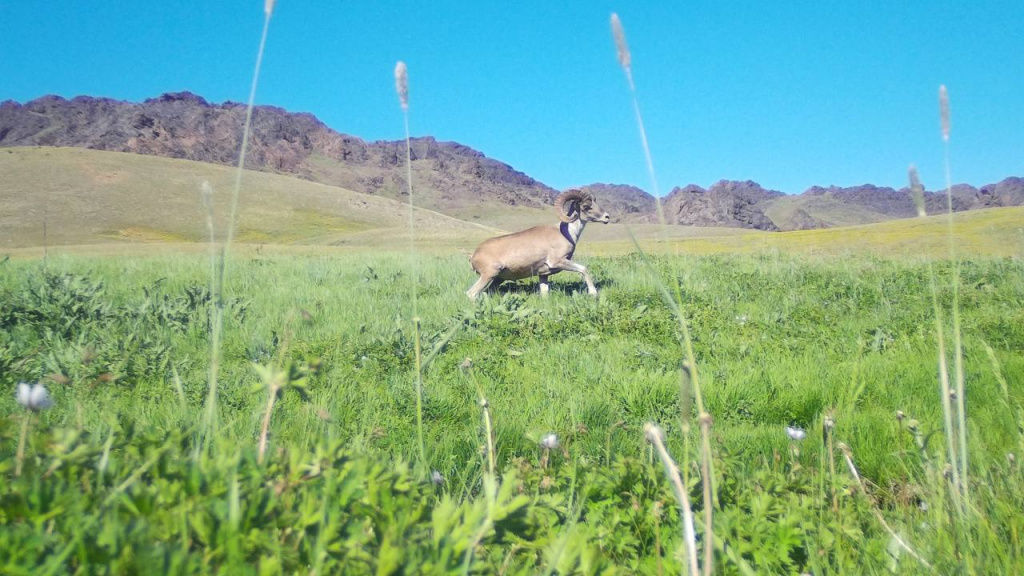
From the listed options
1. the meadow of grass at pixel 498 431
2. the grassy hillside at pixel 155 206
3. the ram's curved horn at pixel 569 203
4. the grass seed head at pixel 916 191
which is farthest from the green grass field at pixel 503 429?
the grassy hillside at pixel 155 206

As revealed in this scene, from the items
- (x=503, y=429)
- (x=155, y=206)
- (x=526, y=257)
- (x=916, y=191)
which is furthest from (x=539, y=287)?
(x=155, y=206)

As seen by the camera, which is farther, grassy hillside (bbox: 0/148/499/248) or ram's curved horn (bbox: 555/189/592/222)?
grassy hillside (bbox: 0/148/499/248)

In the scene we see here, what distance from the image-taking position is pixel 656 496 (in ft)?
8.42

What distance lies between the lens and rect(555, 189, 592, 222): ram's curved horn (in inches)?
525

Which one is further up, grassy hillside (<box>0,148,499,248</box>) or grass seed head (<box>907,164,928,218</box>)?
Answer: grassy hillside (<box>0,148,499,248</box>)

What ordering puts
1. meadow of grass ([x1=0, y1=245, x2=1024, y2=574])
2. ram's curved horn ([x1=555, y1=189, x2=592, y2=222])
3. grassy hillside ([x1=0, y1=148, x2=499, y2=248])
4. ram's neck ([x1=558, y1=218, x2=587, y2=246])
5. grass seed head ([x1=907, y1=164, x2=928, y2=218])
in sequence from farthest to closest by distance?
grassy hillside ([x1=0, y1=148, x2=499, y2=248]) < ram's curved horn ([x1=555, y1=189, x2=592, y2=222]) < ram's neck ([x1=558, y1=218, x2=587, y2=246]) < grass seed head ([x1=907, y1=164, x2=928, y2=218]) < meadow of grass ([x1=0, y1=245, x2=1024, y2=574])

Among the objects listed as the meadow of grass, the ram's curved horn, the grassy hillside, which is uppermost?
the grassy hillside

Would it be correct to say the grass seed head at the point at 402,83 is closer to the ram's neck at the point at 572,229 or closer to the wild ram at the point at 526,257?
the wild ram at the point at 526,257

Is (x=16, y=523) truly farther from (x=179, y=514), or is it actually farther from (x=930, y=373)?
A: (x=930, y=373)

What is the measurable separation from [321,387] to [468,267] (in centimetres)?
1127

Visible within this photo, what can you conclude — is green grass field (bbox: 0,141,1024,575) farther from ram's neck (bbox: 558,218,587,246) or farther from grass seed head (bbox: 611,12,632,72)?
ram's neck (bbox: 558,218,587,246)

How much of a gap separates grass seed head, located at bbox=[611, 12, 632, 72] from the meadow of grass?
120 centimetres

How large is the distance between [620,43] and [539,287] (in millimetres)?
11191

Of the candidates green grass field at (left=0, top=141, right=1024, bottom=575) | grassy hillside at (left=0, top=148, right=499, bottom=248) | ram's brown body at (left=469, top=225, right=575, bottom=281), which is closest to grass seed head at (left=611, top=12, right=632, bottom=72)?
green grass field at (left=0, top=141, right=1024, bottom=575)
